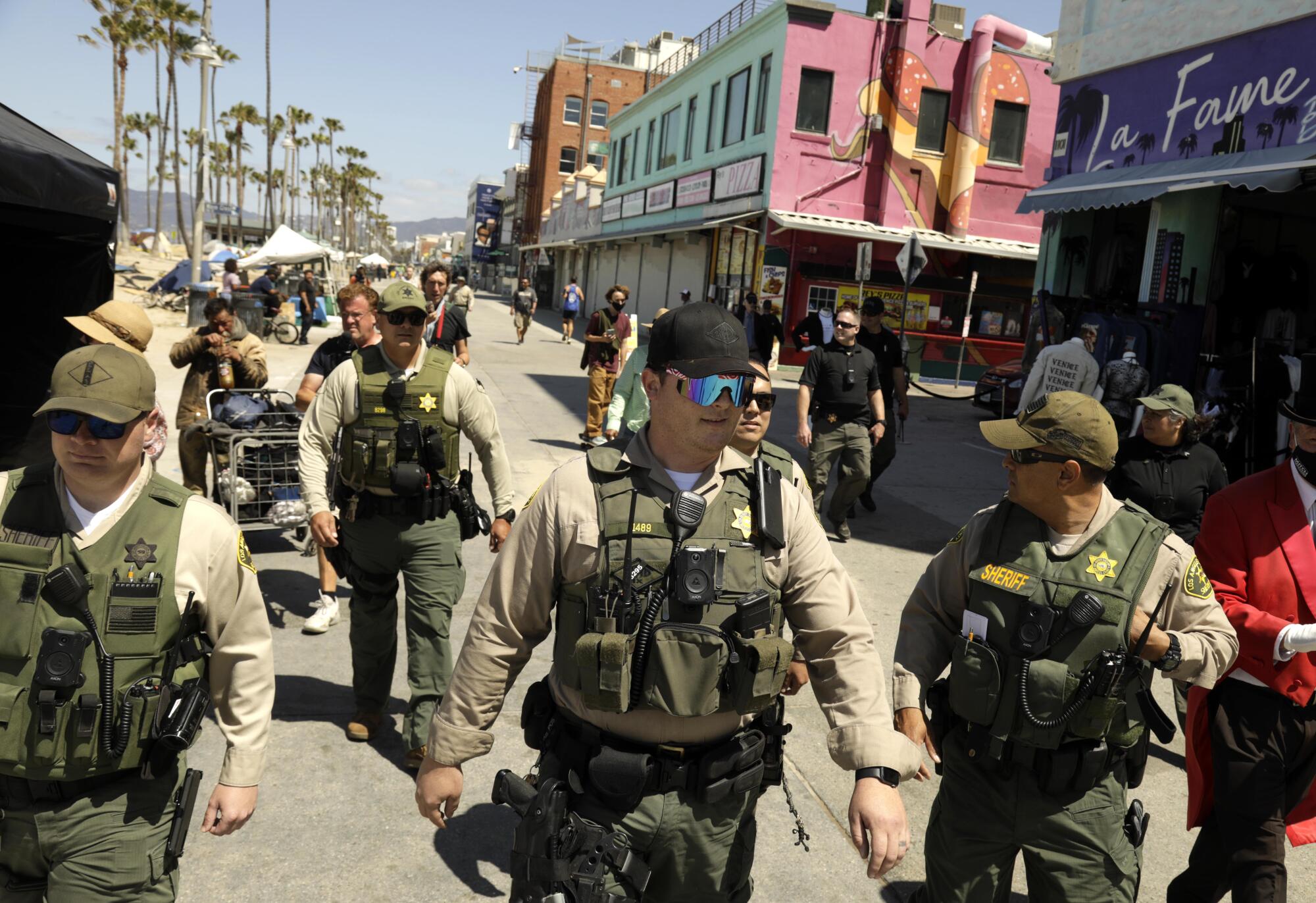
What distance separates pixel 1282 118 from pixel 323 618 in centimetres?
1034

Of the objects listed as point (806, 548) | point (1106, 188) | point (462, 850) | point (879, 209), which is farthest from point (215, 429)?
point (879, 209)

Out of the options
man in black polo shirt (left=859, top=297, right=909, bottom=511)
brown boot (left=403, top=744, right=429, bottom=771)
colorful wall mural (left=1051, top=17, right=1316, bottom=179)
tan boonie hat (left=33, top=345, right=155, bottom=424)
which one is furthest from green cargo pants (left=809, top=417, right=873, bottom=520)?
tan boonie hat (left=33, top=345, right=155, bottom=424)

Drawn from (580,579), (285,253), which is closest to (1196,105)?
(580,579)

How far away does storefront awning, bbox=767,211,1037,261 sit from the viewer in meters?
23.2

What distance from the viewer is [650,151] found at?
121 feet

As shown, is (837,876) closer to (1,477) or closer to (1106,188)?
(1,477)

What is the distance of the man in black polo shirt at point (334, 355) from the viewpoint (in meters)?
6.36

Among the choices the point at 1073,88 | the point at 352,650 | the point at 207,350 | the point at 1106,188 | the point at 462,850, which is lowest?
the point at 462,850

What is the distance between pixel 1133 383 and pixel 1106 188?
2.65 meters

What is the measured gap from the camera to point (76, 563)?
2461mm

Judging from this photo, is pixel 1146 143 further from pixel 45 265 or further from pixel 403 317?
pixel 45 265

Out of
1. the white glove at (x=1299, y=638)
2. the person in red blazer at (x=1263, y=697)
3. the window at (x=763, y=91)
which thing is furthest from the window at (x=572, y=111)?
the white glove at (x=1299, y=638)

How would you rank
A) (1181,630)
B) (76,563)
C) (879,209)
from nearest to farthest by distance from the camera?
1. (76,563)
2. (1181,630)
3. (879,209)

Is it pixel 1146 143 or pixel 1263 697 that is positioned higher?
pixel 1146 143
